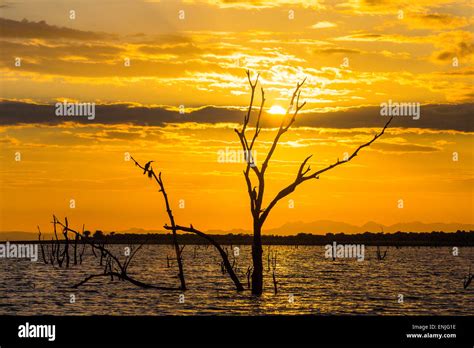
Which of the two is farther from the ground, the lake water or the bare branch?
the bare branch

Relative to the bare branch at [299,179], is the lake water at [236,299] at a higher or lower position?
lower

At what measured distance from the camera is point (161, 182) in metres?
40.4

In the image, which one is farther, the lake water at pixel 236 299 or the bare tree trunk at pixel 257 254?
the lake water at pixel 236 299

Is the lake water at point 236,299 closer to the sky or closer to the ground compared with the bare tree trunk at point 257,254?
closer to the ground

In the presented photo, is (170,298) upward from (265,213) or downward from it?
downward

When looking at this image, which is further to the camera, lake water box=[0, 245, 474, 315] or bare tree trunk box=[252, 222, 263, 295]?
lake water box=[0, 245, 474, 315]

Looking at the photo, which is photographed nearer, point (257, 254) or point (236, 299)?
point (257, 254)

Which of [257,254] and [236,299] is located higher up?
[257,254]
